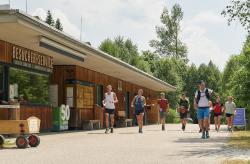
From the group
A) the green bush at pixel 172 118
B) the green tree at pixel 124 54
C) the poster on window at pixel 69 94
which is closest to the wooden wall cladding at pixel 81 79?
the poster on window at pixel 69 94

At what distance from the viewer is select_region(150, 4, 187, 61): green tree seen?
82.1 meters

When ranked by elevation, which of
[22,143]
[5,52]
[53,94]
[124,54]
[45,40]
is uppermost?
[124,54]

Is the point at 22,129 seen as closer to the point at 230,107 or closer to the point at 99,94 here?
the point at 230,107

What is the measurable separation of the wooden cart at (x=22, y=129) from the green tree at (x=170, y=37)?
231 feet

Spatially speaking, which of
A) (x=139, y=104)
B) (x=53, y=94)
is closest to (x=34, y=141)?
(x=139, y=104)

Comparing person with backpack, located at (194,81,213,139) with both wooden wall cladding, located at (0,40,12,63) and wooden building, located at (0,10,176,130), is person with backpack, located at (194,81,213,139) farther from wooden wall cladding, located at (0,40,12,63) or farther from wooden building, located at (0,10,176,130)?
wooden wall cladding, located at (0,40,12,63)

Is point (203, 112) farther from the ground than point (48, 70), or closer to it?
closer to it

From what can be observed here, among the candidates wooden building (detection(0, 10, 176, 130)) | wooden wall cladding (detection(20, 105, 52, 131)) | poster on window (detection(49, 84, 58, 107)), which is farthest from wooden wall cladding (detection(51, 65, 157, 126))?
wooden wall cladding (detection(20, 105, 52, 131))

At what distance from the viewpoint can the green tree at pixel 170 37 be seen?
82125 mm

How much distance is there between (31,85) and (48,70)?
5.92ft

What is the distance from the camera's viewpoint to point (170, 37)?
81938 mm

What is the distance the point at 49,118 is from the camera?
2208 cm

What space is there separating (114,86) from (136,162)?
24.3 metres

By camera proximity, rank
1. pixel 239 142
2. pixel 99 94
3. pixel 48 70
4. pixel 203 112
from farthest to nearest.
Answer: pixel 99 94, pixel 48 70, pixel 203 112, pixel 239 142
